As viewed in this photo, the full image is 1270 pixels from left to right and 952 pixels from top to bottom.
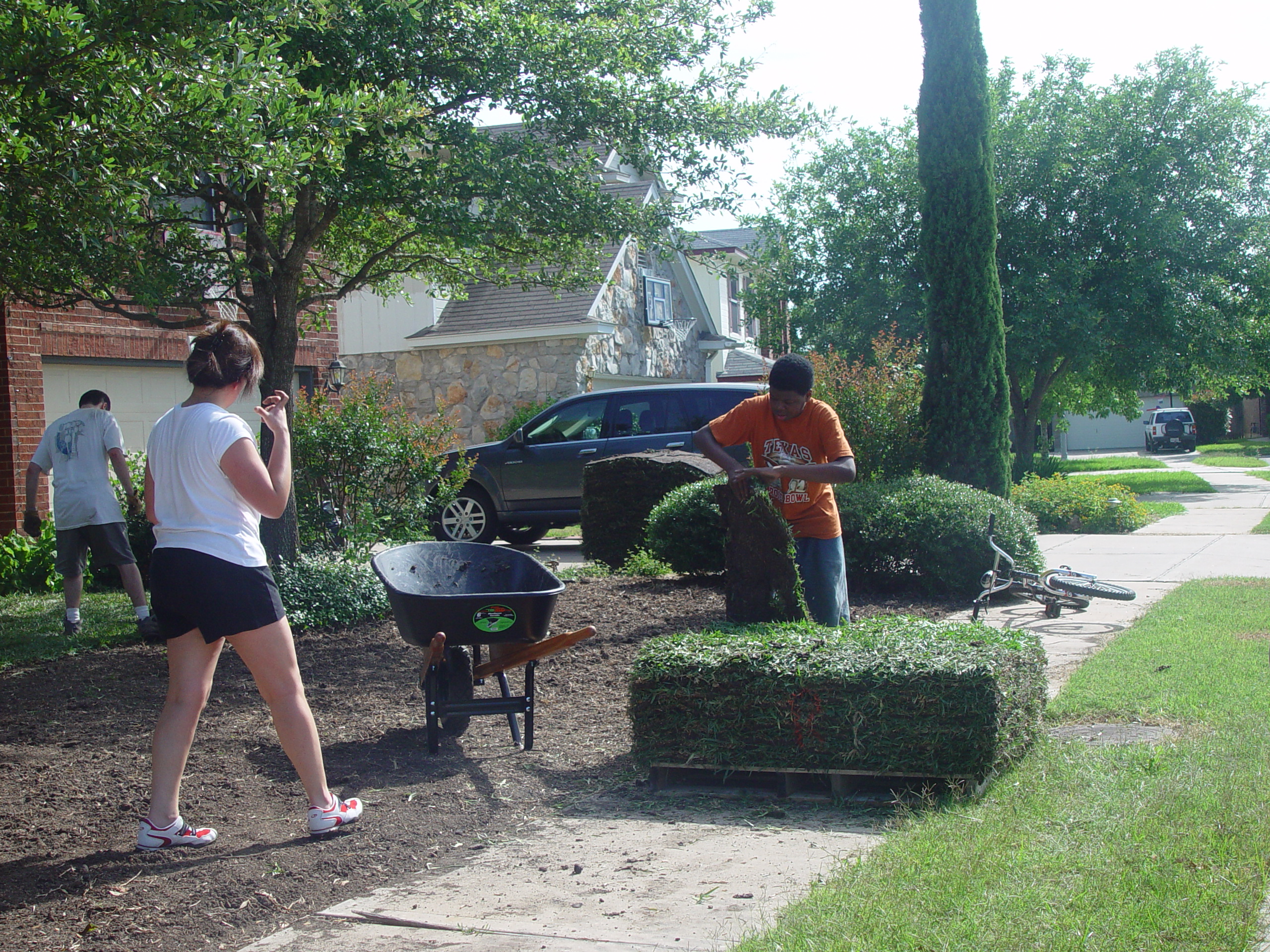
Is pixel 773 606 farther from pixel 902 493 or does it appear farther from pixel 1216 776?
pixel 902 493

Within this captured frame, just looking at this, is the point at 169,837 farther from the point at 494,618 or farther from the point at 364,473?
Result: the point at 364,473

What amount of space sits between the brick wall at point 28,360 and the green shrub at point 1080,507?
9.98 m

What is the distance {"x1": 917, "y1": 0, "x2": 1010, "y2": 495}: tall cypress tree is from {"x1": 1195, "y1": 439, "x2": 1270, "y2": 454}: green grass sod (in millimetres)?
33738

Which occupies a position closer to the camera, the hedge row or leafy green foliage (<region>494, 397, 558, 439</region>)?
the hedge row

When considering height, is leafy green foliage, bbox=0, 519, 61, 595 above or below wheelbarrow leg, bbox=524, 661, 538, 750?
above

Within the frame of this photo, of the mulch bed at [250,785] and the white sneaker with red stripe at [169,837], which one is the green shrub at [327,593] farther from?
the white sneaker with red stripe at [169,837]

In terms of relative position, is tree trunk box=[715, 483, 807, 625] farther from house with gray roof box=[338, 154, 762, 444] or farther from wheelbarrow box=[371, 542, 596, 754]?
house with gray roof box=[338, 154, 762, 444]

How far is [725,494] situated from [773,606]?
58 cm

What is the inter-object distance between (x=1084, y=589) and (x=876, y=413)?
137 inches

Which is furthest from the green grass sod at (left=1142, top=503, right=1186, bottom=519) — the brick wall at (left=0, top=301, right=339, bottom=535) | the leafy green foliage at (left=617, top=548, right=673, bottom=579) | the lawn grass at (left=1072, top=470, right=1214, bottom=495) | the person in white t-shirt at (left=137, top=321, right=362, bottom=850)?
the person in white t-shirt at (left=137, top=321, right=362, bottom=850)

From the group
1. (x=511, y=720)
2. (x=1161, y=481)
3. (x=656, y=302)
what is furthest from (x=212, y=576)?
(x=1161, y=481)

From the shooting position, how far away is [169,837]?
12.4ft

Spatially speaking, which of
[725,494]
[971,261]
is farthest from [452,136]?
[971,261]

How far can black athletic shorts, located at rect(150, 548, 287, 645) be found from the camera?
3701 mm
